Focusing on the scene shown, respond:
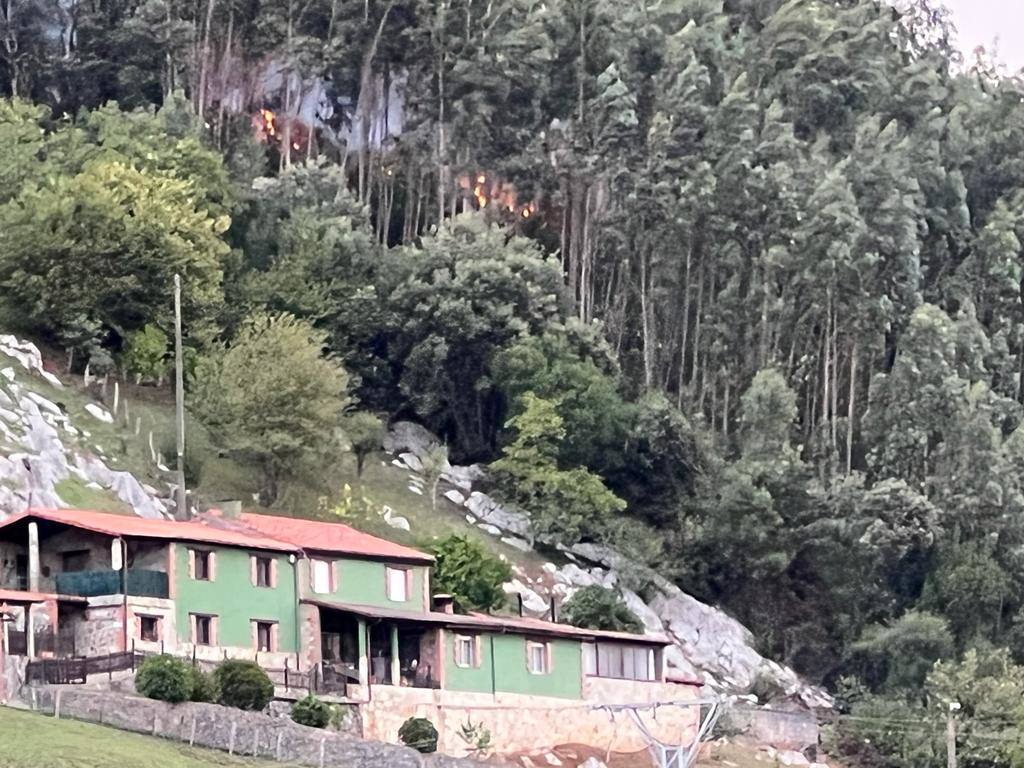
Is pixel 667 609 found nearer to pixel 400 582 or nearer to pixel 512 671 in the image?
pixel 512 671

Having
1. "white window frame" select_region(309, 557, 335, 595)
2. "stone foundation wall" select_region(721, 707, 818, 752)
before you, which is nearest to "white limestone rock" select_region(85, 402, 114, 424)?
"white window frame" select_region(309, 557, 335, 595)

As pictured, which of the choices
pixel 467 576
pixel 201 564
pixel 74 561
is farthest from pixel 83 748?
pixel 467 576

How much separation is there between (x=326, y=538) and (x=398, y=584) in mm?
3167

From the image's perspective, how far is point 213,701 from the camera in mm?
72250

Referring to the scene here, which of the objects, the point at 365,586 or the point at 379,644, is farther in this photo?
the point at 365,586

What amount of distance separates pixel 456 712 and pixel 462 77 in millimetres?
60170

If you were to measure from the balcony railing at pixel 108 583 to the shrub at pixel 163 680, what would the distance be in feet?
18.3

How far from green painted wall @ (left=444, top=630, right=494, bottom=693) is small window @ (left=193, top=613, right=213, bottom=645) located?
8.77m

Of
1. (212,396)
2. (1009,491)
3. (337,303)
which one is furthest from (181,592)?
(1009,491)

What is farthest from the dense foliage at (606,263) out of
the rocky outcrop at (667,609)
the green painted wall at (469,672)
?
the green painted wall at (469,672)

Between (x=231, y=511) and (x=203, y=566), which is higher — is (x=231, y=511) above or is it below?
above

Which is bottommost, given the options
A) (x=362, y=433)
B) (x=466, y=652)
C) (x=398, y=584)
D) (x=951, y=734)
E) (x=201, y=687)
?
(x=951, y=734)

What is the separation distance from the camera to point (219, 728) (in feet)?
227

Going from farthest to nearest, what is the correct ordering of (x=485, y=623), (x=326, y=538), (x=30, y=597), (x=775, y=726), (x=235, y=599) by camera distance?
Answer: (x=775, y=726)
(x=326, y=538)
(x=485, y=623)
(x=235, y=599)
(x=30, y=597)
